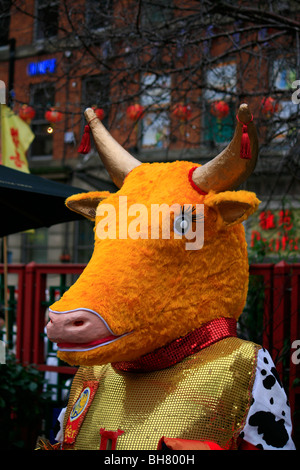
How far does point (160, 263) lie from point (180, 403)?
0.52 m

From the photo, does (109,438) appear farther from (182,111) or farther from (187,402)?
(182,111)

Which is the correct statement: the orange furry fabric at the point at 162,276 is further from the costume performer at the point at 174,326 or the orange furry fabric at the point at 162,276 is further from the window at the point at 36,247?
the window at the point at 36,247

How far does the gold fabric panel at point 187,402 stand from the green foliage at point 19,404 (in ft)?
6.46

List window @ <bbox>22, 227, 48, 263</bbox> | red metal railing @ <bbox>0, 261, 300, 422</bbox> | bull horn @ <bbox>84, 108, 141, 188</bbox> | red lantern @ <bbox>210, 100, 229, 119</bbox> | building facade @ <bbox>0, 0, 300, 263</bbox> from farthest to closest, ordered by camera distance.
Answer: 1. window @ <bbox>22, 227, 48, 263</bbox>
2. red lantern @ <bbox>210, 100, 229, 119</bbox>
3. building facade @ <bbox>0, 0, 300, 263</bbox>
4. red metal railing @ <bbox>0, 261, 300, 422</bbox>
5. bull horn @ <bbox>84, 108, 141, 188</bbox>

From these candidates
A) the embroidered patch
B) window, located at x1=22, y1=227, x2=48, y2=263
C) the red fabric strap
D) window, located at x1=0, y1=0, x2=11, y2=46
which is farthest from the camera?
window, located at x1=22, y1=227, x2=48, y2=263

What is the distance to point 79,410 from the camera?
212cm

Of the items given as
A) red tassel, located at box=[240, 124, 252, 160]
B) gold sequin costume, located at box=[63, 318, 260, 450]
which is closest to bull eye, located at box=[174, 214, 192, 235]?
red tassel, located at box=[240, 124, 252, 160]

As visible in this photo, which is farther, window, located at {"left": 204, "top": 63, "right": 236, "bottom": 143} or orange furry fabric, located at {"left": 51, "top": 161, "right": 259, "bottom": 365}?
window, located at {"left": 204, "top": 63, "right": 236, "bottom": 143}

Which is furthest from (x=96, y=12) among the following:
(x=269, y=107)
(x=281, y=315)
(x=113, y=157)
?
(x=281, y=315)

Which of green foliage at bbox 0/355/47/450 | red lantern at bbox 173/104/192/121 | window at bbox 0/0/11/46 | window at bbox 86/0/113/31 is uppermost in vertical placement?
window at bbox 86/0/113/31

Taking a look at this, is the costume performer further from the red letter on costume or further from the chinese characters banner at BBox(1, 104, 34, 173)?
the chinese characters banner at BBox(1, 104, 34, 173)

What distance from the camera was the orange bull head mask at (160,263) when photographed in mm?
1727

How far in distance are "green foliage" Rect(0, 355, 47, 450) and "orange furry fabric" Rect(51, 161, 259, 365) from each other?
88.9 inches

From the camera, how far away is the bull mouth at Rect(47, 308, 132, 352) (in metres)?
1.67
